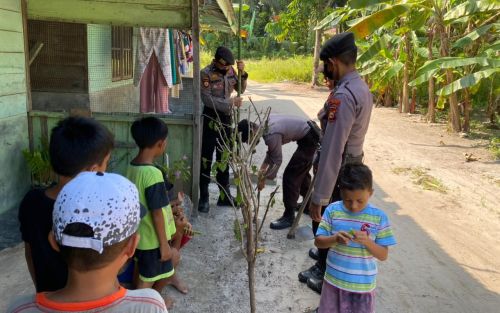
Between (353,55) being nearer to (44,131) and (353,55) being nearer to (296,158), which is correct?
(296,158)

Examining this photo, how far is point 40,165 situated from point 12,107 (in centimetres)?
62

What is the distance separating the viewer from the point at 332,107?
2.88 m

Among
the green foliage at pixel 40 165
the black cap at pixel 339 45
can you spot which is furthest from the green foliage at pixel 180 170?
the black cap at pixel 339 45

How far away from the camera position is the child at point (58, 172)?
172 centimetres

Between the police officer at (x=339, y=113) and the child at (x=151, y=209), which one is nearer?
the child at (x=151, y=209)

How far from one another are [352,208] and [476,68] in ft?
30.1

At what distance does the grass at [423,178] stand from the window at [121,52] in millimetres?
4841

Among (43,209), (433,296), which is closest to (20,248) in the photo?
(43,209)

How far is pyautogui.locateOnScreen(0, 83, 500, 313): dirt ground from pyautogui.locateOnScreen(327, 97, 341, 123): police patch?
143cm

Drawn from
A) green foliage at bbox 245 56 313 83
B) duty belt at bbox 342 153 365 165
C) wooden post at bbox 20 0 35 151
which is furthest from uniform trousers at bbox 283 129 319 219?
green foliage at bbox 245 56 313 83

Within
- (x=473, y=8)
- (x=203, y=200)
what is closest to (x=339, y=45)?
(x=203, y=200)

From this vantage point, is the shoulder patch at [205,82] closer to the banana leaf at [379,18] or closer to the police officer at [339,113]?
the police officer at [339,113]

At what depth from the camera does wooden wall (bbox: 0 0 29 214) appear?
13.6 feet

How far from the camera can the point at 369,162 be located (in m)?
7.98
